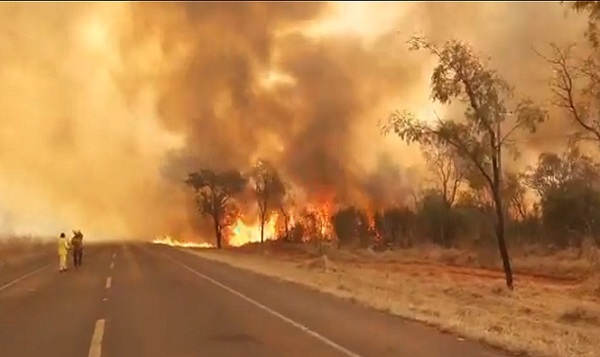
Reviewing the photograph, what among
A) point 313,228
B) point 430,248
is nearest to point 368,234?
point 313,228

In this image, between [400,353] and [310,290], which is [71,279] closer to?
[310,290]

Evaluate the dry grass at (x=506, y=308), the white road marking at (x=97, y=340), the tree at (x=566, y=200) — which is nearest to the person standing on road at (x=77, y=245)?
the dry grass at (x=506, y=308)

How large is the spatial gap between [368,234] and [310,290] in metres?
75.3

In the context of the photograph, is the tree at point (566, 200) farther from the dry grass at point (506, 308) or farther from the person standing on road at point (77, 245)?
the person standing on road at point (77, 245)

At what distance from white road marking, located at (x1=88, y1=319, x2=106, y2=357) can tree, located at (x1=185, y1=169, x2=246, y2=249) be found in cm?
8467

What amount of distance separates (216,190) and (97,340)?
88.2 meters

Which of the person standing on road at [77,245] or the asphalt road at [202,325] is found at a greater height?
the person standing on road at [77,245]

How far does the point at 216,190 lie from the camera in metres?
101

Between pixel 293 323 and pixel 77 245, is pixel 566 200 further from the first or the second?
pixel 293 323

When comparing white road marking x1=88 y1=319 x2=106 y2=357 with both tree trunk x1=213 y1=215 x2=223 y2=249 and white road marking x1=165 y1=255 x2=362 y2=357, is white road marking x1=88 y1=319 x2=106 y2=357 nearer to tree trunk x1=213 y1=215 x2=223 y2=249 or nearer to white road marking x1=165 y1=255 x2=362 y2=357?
white road marking x1=165 y1=255 x2=362 y2=357

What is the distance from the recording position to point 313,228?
95.9m

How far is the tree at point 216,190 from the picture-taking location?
328 ft

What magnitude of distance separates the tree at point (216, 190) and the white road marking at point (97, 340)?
84.7 m

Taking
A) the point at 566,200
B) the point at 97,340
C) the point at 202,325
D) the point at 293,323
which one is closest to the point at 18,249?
the point at 566,200
